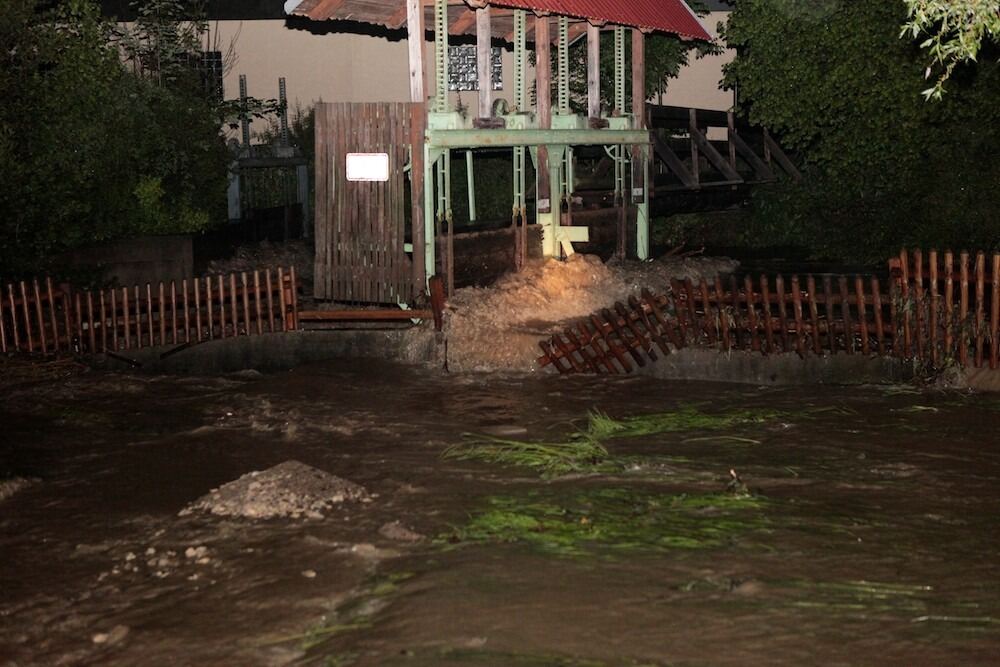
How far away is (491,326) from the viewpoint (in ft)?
46.9

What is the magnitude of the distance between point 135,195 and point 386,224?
215 inches

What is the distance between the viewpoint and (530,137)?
1598cm

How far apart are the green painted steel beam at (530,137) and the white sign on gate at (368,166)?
606mm

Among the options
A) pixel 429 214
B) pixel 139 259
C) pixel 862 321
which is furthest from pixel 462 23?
pixel 862 321

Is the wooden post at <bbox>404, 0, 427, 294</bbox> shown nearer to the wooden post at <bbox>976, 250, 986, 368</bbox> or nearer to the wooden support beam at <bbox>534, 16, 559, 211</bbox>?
the wooden support beam at <bbox>534, 16, 559, 211</bbox>

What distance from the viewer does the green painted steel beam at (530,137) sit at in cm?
1436

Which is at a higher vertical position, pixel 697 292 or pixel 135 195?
pixel 135 195

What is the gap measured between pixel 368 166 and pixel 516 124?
2.29 meters

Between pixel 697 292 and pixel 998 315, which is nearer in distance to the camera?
pixel 998 315

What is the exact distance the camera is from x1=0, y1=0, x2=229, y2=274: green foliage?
15.7 m

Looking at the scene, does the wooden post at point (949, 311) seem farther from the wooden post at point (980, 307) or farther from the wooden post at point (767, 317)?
the wooden post at point (767, 317)

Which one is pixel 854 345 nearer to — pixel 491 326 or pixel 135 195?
pixel 491 326

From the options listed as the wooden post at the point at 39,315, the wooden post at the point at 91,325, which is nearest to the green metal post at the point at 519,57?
the wooden post at the point at 91,325

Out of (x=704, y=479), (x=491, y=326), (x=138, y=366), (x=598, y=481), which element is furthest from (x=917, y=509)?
(x=138, y=366)
